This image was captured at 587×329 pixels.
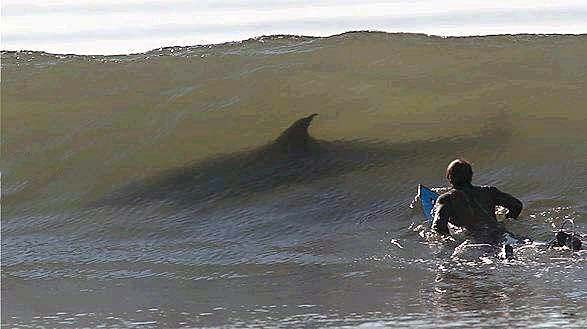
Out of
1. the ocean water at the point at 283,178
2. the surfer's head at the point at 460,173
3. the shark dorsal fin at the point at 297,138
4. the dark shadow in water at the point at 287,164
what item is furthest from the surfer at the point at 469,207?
the shark dorsal fin at the point at 297,138

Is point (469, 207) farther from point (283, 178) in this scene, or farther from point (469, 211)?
point (283, 178)

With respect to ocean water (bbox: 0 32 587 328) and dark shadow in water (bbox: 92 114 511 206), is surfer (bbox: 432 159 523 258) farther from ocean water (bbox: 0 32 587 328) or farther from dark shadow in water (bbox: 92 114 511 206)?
dark shadow in water (bbox: 92 114 511 206)

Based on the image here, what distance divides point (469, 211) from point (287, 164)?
122 inches

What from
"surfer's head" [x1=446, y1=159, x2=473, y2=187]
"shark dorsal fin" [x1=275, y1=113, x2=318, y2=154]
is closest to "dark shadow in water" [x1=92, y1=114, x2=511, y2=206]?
"shark dorsal fin" [x1=275, y1=113, x2=318, y2=154]

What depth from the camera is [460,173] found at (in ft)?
27.4

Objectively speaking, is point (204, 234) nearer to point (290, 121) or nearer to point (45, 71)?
point (290, 121)

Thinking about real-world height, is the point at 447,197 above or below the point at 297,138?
below

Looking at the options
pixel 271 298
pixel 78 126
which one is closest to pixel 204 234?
pixel 271 298

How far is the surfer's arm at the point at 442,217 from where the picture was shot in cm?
827

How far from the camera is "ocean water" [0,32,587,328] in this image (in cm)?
677

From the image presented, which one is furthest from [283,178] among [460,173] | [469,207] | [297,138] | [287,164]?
[469,207]

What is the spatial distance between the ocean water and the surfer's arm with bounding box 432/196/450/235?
131mm

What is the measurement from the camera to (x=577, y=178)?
984cm

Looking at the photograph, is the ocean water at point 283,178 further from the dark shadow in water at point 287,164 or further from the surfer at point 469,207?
the surfer at point 469,207
